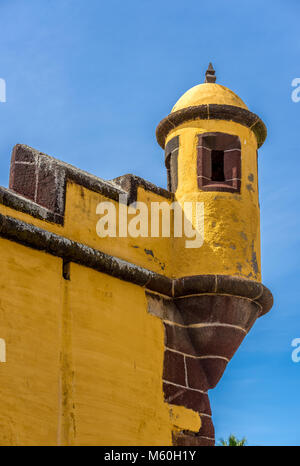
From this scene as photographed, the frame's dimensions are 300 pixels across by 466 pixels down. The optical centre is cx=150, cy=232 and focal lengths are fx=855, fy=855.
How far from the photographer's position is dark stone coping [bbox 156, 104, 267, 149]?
893 cm

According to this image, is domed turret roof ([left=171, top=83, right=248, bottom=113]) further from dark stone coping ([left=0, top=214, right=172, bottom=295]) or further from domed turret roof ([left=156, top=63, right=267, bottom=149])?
dark stone coping ([left=0, top=214, right=172, bottom=295])

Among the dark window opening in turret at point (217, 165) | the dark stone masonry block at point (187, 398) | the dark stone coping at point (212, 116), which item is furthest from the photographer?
the dark window opening in turret at point (217, 165)

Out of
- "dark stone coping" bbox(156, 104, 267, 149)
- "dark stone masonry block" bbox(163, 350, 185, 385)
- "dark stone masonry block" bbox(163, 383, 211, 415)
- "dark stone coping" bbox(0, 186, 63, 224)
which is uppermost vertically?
"dark stone coping" bbox(156, 104, 267, 149)

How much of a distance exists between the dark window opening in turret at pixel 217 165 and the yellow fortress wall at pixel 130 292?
0.04ft

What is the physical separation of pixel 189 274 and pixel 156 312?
0.53 m

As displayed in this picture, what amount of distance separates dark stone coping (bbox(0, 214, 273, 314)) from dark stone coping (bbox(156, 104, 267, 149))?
5.81 feet

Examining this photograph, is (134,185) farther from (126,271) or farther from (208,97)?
(208,97)

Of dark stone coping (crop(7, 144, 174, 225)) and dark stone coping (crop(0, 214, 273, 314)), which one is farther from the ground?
dark stone coping (crop(7, 144, 174, 225))

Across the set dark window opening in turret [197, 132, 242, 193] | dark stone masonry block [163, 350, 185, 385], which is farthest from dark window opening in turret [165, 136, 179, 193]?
dark stone masonry block [163, 350, 185, 385]

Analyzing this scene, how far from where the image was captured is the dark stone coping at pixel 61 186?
23.4 ft

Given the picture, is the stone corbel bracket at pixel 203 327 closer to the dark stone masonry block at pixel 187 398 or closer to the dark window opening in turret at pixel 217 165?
the dark stone masonry block at pixel 187 398

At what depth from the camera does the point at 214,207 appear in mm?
8586

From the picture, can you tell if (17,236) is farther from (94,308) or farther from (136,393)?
(136,393)

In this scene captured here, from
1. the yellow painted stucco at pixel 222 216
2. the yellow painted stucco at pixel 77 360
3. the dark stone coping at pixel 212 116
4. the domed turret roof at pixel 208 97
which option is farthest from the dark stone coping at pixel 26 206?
the domed turret roof at pixel 208 97
